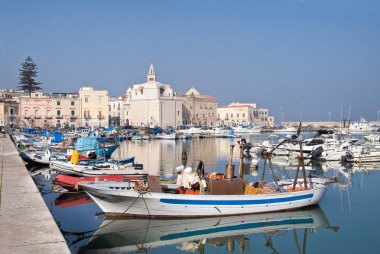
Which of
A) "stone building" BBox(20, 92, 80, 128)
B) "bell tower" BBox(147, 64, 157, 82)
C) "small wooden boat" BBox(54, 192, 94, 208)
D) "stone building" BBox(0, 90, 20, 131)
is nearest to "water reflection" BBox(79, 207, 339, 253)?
"small wooden boat" BBox(54, 192, 94, 208)

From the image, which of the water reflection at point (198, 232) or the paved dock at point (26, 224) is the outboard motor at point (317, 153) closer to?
the water reflection at point (198, 232)

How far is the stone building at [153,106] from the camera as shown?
101 meters

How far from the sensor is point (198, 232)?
13883 mm

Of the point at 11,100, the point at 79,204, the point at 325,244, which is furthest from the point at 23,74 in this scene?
the point at 325,244

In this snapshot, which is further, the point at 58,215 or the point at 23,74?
the point at 23,74

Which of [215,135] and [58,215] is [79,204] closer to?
[58,215]

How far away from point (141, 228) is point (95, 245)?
1870mm

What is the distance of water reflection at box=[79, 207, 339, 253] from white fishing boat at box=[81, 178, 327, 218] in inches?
10.9

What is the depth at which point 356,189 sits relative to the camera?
884 inches

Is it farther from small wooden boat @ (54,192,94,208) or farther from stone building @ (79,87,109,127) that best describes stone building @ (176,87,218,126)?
small wooden boat @ (54,192,94,208)

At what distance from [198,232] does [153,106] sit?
88352mm

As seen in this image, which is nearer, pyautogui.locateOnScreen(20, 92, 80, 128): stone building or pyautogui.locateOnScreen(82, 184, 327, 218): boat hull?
pyautogui.locateOnScreen(82, 184, 327, 218): boat hull

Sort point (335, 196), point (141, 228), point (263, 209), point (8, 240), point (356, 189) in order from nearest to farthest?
1. point (8, 240)
2. point (141, 228)
3. point (263, 209)
4. point (335, 196)
5. point (356, 189)

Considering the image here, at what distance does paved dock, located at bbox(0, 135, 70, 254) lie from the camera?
788cm
